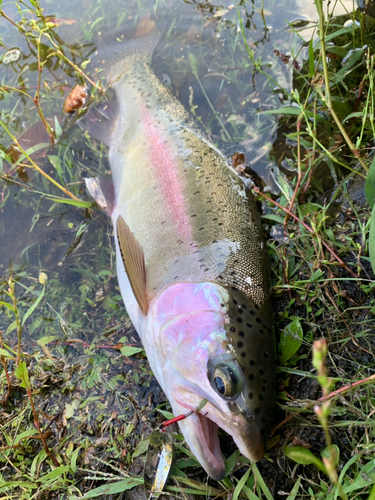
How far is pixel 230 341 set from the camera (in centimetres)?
196

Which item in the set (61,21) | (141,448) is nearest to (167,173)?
(141,448)

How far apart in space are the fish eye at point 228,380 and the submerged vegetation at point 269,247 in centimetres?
37

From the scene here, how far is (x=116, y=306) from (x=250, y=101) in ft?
8.48

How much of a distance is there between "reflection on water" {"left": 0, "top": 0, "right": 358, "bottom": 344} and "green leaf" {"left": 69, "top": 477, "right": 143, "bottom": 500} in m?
1.18

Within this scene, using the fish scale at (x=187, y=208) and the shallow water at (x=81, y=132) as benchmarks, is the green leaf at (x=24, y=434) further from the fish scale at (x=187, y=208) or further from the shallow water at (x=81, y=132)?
the fish scale at (x=187, y=208)

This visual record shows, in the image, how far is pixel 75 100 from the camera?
13.2 feet

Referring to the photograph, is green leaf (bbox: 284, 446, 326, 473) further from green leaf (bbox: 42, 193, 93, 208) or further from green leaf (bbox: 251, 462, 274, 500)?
green leaf (bbox: 42, 193, 93, 208)

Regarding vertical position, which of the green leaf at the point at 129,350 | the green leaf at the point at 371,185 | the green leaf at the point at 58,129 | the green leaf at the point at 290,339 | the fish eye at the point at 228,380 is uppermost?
the green leaf at the point at 58,129

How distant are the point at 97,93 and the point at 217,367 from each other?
3.45m

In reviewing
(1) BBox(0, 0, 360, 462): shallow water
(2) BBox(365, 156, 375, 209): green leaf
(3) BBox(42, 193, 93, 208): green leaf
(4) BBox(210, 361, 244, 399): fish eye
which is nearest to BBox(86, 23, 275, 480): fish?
(4) BBox(210, 361, 244, 399): fish eye

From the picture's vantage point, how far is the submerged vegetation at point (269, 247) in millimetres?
2100

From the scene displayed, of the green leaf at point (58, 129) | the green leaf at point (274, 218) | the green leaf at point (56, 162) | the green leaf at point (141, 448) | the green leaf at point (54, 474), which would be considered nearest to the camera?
the green leaf at point (54, 474)

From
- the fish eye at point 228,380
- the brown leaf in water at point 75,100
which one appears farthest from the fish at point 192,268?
the brown leaf in water at point 75,100

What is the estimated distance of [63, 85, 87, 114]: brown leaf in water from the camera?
4020mm
